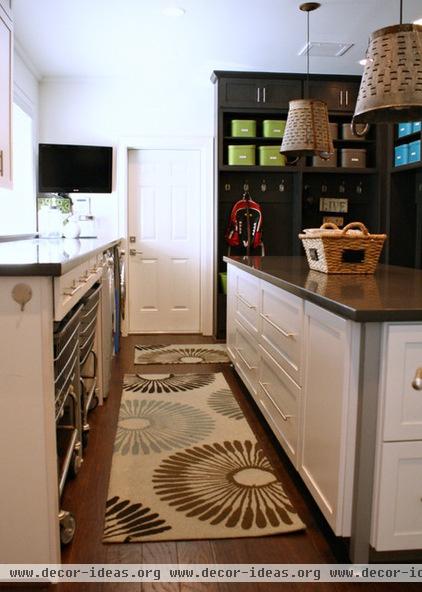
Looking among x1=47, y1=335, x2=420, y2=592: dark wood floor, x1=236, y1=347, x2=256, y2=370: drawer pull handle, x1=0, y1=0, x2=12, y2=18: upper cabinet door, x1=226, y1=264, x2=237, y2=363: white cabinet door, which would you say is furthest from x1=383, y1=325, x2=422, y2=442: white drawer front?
x1=0, y1=0, x2=12, y2=18: upper cabinet door

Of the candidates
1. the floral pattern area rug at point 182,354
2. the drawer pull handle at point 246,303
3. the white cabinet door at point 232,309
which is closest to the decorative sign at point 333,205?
the floral pattern area rug at point 182,354

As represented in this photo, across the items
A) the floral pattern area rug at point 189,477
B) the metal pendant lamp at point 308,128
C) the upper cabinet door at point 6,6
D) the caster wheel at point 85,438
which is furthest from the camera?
the metal pendant lamp at point 308,128

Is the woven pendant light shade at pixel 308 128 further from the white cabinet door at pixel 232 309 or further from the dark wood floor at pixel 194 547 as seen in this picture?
the dark wood floor at pixel 194 547

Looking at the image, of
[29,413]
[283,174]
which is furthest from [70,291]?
[283,174]

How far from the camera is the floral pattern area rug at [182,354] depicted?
4.46 metres

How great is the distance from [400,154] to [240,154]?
1.51m

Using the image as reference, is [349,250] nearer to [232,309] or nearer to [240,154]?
[232,309]

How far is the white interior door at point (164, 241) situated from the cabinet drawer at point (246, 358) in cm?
190

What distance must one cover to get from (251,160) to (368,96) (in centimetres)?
332

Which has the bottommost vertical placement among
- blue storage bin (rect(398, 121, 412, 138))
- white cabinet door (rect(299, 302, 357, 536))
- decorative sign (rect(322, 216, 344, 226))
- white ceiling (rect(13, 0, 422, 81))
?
white cabinet door (rect(299, 302, 357, 536))

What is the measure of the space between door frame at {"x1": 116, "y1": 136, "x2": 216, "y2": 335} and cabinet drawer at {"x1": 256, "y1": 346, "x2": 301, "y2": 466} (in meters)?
2.69

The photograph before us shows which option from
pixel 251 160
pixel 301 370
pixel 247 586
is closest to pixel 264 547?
pixel 247 586

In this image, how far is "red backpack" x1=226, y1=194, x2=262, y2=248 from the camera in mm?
5184

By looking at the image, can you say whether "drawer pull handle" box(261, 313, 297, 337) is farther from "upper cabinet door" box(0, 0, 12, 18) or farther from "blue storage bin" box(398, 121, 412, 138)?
"blue storage bin" box(398, 121, 412, 138)
